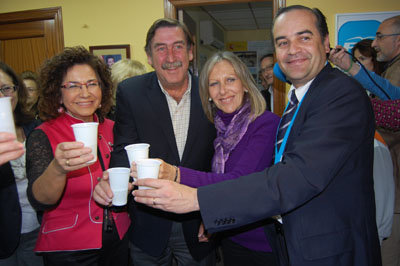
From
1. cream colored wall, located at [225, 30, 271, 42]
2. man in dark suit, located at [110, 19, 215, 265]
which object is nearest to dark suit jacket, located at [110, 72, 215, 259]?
man in dark suit, located at [110, 19, 215, 265]

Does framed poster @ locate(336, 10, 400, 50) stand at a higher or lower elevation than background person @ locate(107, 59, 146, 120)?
higher

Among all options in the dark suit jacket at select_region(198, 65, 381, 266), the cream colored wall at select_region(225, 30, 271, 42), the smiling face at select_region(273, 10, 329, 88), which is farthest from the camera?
the cream colored wall at select_region(225, 30, 271, 42)

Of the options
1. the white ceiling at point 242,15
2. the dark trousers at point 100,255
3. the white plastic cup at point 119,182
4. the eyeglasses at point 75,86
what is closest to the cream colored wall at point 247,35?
the white ceiling at point 242,15

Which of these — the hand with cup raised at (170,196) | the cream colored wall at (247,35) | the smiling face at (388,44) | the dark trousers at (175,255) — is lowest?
the dark trousers at (175,255)

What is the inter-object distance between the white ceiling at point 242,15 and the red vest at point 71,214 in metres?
5.12

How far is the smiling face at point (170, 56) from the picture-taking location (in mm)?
1780

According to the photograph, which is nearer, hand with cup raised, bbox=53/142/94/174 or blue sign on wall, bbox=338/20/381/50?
hand with cup raised, bbox=53/142/94/174

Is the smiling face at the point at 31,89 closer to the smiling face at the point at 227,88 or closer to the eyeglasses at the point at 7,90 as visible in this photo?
the eyeglasses at the point at 7,90

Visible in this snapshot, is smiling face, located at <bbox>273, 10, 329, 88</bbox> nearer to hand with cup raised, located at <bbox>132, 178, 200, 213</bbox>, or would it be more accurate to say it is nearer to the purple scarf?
the purple scarf

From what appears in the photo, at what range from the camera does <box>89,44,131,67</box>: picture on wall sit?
152 inches

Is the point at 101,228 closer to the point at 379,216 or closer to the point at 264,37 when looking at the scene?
the point at 379,216

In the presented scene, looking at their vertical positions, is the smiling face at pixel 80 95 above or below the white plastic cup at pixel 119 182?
above

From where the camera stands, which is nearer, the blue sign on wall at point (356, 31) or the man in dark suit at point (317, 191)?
the man in dark suit at point (317, 191)

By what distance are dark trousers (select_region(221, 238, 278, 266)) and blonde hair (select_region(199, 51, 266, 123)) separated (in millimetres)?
776
